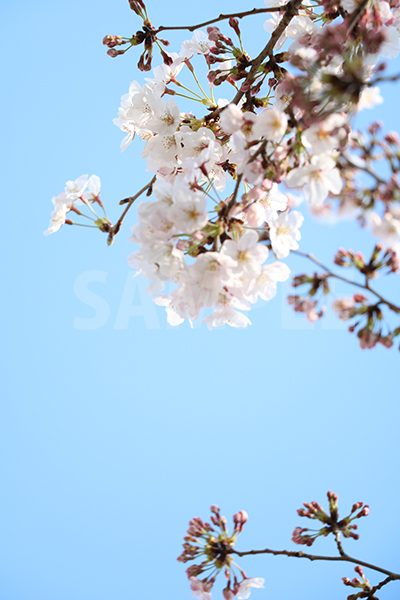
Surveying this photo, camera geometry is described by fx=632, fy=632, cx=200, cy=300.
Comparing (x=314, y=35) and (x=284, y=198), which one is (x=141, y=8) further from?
(x=284, y=198)

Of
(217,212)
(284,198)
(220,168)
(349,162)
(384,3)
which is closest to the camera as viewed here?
(349,162)

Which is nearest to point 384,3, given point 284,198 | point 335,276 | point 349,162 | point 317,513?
point 284,198

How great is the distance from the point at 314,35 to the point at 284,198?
56 cm

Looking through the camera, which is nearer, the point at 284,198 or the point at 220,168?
the point at 284,198

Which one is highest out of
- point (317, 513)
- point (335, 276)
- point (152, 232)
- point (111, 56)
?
point (111, 56)

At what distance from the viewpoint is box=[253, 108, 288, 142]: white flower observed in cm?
166

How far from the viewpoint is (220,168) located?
2.34 metres

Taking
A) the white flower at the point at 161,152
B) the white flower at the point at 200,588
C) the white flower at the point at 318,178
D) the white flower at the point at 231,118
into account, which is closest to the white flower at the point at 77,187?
the white flower at the point at 161,152

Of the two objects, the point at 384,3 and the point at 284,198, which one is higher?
the point at 384,3

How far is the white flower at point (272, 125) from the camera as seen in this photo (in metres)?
1.66

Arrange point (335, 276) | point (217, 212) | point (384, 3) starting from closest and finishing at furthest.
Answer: point (335, 276) < point (217, 212) < point (384, 3)

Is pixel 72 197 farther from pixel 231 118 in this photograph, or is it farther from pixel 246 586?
pixel 246 586

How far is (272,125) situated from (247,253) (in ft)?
1.13

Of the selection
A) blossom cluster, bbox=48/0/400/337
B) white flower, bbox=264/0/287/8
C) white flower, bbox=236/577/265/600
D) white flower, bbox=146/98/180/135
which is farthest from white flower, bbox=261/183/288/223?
white flower, bbox=236/577/265/600
